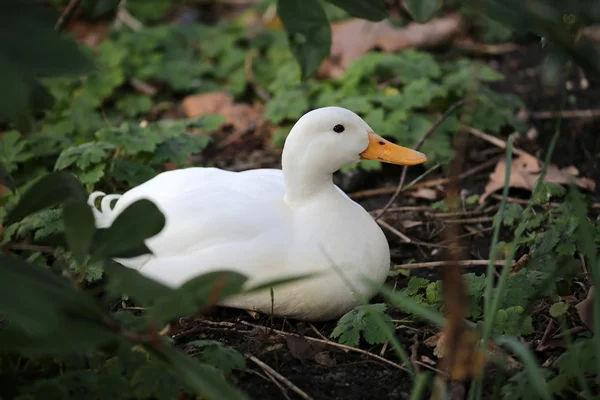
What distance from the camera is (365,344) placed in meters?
2.60

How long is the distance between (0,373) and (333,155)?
132 centimetres

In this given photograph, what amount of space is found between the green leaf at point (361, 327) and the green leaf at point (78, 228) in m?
1.09

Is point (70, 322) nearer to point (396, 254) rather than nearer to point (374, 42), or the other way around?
point (396, 254)

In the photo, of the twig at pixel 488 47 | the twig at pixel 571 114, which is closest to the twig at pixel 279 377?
the twig at pixel 571 114

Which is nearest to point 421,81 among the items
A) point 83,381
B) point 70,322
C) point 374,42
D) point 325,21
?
point 374,42

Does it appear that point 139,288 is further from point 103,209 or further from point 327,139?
point 103,209

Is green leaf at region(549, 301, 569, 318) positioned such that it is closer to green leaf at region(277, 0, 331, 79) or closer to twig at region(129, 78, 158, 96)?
green leaf at region(277, 0, 331, 79)

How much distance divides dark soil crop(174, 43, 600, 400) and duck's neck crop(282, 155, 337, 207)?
44 cm

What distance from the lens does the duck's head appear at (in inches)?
108

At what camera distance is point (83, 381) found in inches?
74.9

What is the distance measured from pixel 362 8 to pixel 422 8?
6.3 inches

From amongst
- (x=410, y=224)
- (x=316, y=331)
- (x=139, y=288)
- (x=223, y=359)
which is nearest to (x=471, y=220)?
(x=410, y=224)

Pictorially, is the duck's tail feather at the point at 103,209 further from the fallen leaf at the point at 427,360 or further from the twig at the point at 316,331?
the fallen leaf at the point at 427,360

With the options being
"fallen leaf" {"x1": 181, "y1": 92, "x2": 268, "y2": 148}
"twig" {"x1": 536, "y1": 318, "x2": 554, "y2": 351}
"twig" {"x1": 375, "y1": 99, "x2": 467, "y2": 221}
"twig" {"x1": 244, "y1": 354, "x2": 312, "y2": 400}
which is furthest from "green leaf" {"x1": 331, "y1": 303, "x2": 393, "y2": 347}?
"fallen leaf" {"x1": 181, "y1": 92, "x2": 268, "y2": 148}
